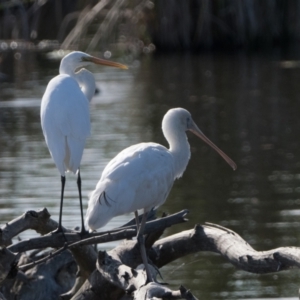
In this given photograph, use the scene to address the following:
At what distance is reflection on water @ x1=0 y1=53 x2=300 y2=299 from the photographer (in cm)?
1051

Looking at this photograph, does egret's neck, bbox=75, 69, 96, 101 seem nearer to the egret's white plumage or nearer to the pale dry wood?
the egret's white plumage

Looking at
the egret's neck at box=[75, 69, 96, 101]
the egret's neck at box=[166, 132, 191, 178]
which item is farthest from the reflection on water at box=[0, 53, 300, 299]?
the egret's neck at box=[75, 69, 96, 101]

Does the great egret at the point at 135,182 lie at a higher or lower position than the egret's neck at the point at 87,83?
lower

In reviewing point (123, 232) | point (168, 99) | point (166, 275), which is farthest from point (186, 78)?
point (123, 232)

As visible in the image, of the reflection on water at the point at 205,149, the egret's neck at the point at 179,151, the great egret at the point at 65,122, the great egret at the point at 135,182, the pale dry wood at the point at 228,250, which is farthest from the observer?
the reflection on water at the point at 205,149

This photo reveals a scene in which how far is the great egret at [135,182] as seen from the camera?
22.8 ft

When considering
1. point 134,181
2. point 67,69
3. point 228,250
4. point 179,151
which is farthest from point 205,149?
point 228,250

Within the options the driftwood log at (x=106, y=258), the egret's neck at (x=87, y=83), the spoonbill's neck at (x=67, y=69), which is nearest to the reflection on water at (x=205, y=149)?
the driftwood log at (x=106, y=258)

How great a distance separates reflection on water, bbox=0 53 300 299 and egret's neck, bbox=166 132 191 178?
1.72 m

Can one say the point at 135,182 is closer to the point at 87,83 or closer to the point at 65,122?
the point at 65,122

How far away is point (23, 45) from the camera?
34.5 m

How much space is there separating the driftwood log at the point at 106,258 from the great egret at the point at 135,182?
0.16m

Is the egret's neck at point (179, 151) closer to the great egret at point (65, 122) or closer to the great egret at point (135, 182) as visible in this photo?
the great egret at point (135, 182)

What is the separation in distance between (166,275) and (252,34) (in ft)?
A: 68.9
